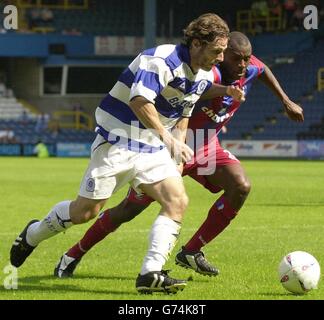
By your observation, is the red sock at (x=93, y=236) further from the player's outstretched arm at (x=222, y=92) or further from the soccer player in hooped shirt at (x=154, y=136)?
the player's outstretched arm at (x=222, y=92)

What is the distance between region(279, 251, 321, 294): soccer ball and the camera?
274 inches

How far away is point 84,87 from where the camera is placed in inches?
1855

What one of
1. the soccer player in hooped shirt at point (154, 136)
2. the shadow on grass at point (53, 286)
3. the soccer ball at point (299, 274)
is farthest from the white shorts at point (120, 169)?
the soccer ball at point (299, 274)

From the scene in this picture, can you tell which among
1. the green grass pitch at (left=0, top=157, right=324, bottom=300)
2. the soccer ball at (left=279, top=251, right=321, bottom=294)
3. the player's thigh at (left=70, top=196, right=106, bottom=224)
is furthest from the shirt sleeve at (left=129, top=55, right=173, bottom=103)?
the soccer ball at (left=279, top=251, right=321, bottom=294)

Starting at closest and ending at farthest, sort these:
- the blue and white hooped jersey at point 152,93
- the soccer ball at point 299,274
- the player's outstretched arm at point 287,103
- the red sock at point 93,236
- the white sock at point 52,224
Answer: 1. the blue and white hooped jersey at point 152,93
2. the soccer ball at point 299,274
3. the white sock at point 52,224
4. the red sock at point 93,236
5. the player's outstretched arm at point 287,103

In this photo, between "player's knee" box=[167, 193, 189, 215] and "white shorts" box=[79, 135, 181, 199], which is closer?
"player's knee" box=[167, 193, 189, 215]

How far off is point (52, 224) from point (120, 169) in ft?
2.70

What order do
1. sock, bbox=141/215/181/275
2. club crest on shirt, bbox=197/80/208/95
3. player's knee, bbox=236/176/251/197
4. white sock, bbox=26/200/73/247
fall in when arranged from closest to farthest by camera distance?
sock, bbox=141/215/181/275 < club crest on shirt, bbox=197/80/208/95 < white sock, bbox=26/200/73/247 < player's knee, bbox=236/176/251/197

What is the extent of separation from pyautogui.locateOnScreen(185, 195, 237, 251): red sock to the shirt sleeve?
1.85 metres

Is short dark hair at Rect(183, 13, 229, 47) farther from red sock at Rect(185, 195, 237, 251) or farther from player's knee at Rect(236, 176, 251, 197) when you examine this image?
red sock at Rect(185, 195, 237, 251)

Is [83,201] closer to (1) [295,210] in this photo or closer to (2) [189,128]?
(2) [189,128]

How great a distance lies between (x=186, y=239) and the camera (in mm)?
10922

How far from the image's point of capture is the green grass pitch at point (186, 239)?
712 centimetres
